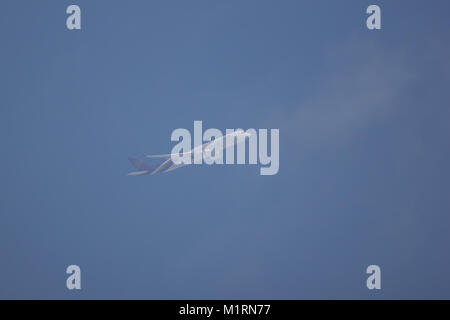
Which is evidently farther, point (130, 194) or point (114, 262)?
point (130, 194)

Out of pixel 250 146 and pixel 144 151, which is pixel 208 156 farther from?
pixel 144 151

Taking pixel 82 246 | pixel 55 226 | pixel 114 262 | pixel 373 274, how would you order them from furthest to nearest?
1. pixel 55 226
2. pixel 82 246
3. pixel 114 262
4. pixel 373 274

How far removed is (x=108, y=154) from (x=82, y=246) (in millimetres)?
93281

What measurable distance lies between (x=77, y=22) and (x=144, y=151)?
157825 millimetres

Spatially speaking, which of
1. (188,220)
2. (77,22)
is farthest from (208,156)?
(188,220)

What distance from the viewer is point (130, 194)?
437 feet

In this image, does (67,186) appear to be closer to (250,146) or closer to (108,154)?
(108,154)

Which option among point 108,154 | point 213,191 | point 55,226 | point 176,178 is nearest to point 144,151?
point 108,154

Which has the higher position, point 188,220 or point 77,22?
point 77,22

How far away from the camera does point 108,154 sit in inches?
6801
